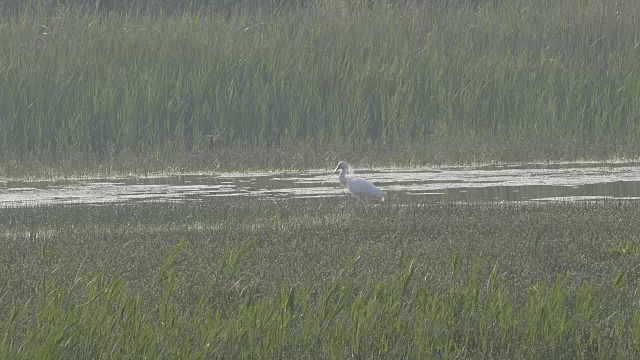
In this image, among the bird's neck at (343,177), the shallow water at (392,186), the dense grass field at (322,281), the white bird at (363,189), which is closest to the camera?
the dense grass field at (322,281)

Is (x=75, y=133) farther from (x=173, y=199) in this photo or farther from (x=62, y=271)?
(x=62, y=271)

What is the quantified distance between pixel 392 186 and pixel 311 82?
4.75 m

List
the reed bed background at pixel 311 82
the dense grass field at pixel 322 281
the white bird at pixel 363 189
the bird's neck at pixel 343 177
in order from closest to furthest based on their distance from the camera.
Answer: the dense grass field at pixel 322 281 → the white bird at pixel 363 189 → the bird's neck at pixel 343 177 → the reed bed background at pixel 311 82

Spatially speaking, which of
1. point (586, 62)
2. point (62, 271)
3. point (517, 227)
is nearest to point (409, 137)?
point (586, 62)

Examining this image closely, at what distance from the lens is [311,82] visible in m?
17.6

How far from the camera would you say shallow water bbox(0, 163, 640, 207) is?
476 inches

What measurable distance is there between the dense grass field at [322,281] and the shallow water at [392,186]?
45.0 inches

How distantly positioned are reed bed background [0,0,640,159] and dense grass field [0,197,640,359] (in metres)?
5.63

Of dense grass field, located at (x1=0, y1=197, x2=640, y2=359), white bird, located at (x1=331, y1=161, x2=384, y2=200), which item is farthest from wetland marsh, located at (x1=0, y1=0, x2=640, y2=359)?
white bird, located at (x1=331, y1=161, x2=384, y2=200)

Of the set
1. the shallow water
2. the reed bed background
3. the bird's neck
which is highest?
the reed bed background

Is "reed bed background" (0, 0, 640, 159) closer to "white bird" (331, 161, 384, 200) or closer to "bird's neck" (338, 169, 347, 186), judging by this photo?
"bird's neck" (338, 169, 347, 186)

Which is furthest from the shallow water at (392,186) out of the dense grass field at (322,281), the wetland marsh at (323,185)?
the dense grass field at (322,281)

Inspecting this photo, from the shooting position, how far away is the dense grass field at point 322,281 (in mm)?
5430

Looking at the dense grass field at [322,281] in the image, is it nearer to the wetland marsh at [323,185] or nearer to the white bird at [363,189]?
the wetland marsh at [323,185]
